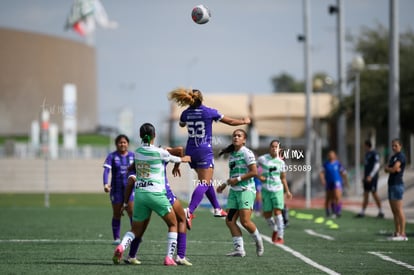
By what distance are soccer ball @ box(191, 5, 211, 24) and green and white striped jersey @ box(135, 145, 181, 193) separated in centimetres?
288

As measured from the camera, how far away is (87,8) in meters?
53.3

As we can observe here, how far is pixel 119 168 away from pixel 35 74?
10268 cm

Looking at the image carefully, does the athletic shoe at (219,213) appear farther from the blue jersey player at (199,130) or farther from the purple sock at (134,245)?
the purple sock at (134,245)

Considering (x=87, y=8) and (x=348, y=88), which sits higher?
(x=87, y=8)

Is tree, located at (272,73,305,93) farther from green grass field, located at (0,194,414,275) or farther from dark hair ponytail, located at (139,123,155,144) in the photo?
dark hair ponytail, located at (139,123,155,144)

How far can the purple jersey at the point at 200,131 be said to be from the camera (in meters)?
15.3

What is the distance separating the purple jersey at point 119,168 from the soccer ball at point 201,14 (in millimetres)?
4201

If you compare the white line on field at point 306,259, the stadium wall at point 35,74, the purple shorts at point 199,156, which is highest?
the stadium wall at point 35,74

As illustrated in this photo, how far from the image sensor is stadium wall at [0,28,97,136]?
114312mm

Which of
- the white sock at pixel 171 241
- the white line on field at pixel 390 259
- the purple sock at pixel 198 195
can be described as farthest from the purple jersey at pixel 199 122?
the white line on field at pixel 390 259

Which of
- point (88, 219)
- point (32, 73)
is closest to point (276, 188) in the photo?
point (88, 219)

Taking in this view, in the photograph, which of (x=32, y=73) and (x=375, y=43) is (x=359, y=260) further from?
(x=32, y=73)

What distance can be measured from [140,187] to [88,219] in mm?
14385

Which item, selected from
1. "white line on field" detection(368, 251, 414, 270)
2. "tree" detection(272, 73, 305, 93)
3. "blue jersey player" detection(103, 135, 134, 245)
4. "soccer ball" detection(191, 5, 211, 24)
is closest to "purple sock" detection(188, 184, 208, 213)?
"soccer ball" detection(191, 5, 211, 24)
